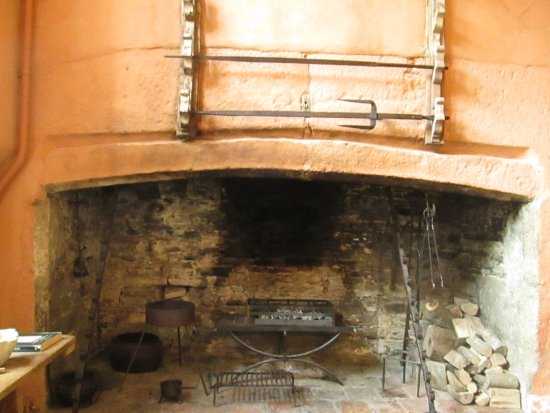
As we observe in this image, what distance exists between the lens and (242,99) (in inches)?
117

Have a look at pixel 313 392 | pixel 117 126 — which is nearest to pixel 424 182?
pixel 313 392

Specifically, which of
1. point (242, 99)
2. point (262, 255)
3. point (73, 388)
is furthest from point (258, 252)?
point (73, 388)

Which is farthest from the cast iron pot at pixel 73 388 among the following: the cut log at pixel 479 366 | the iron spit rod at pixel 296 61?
the cut log at pixel 479 366

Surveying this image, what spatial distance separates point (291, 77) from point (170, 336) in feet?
8.49

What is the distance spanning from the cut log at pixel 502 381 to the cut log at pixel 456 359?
20 cm

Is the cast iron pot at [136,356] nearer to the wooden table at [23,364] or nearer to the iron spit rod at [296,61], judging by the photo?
the wooden table at [23,364]

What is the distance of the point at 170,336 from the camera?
414cm

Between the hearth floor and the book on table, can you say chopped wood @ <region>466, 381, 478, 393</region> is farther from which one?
the book on table

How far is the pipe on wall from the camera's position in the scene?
290cm

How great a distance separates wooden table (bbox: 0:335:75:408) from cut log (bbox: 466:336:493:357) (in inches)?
113

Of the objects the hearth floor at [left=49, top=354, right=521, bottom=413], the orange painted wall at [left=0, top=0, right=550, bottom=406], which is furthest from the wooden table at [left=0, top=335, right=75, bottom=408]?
the hearth floor at [left=49, top=354, right=521, bottom=413]

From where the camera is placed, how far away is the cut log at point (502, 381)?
10.5 feet

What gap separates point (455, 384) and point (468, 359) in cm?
23

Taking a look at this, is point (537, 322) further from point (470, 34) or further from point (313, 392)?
point (470, 34)
